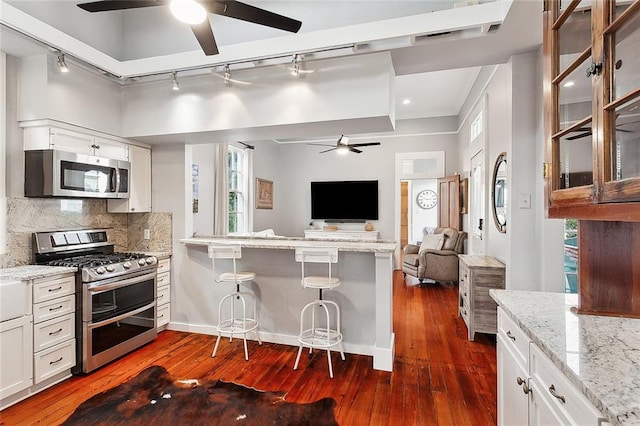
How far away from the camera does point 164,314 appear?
362 cm

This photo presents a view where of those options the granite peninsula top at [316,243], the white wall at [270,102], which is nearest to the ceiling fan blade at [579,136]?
the white wall at [270,102]

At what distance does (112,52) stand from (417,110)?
5164 millimetres

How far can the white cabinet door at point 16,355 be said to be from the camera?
2195 mm


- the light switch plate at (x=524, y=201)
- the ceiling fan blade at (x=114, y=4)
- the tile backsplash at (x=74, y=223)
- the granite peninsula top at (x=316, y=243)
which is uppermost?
the ceiling fan blade at (x=114, y=4)

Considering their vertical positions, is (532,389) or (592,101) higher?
(592,101)

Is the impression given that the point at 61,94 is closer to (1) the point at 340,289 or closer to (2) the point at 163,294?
(2) the point at 163,294

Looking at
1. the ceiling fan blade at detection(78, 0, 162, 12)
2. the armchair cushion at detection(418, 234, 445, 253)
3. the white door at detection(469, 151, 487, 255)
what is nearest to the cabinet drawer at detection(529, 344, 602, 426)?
the ceiling fan blade at detection(78, 0, 162, 12)

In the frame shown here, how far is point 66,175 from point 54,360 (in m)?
1.55

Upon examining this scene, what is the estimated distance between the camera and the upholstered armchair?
543 cm

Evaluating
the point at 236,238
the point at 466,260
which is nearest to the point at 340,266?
the point at 236,238

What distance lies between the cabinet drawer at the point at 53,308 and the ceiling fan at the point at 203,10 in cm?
217

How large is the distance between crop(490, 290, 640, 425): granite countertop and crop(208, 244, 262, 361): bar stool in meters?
2.26

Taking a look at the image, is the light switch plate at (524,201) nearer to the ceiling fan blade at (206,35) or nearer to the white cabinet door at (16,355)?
the ceiling fan blade at (206,35)

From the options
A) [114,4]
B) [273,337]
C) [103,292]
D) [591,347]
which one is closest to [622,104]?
[591,347]
